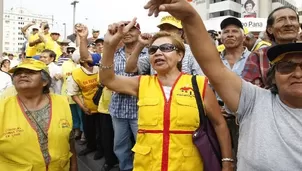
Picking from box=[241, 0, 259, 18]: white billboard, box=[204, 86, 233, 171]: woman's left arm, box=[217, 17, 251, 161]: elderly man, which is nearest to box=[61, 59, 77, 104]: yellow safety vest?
box=[217, 17, 251, 161]: elderly man

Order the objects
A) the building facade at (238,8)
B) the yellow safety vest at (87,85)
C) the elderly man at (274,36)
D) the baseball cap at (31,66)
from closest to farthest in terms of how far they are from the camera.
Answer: the elderly man at (274,36) < the baseball cap at (31,66) < the yellow safety vest at (87,85) < the building facade at (238,8)

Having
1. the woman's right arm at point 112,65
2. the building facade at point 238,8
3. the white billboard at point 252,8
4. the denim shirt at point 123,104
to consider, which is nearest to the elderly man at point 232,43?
the denim shirt at point 123,104

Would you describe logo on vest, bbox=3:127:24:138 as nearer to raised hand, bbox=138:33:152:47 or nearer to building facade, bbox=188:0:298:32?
raised hand, bbox=138:33:152:47

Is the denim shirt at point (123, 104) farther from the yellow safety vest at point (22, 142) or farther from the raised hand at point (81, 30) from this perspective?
the yellow safety vest at point (22, 142)

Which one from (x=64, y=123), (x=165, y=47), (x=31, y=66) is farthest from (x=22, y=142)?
(x=165, y=47)

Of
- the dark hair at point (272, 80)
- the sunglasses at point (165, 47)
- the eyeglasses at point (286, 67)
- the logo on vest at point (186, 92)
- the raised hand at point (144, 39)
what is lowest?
the logo on vest at point (186, 92)

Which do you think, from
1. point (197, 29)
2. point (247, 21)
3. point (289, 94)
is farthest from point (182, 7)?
point (247, 21)

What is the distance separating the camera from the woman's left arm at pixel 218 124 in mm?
2479

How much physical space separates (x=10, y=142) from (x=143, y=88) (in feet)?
3.66

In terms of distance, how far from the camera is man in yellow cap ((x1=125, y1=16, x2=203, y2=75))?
3.19 meters

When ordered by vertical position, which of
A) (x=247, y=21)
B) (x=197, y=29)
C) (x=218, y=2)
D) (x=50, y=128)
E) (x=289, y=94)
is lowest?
(x=50, y=128)

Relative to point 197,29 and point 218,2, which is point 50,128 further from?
point 218,2

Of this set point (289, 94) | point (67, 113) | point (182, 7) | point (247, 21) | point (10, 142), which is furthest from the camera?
point (247, 21)

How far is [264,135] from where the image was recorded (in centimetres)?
165
